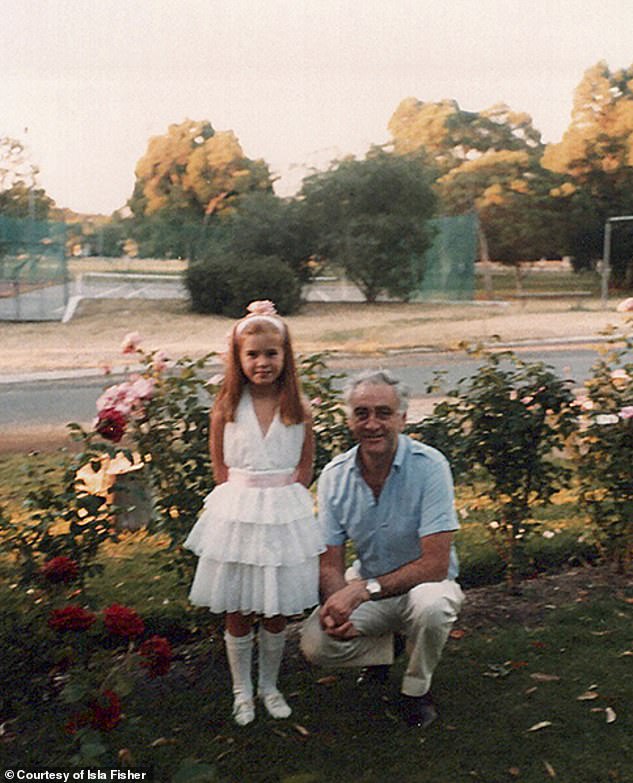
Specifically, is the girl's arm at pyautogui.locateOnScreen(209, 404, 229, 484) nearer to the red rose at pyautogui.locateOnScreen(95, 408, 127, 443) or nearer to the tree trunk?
the red rose at pyautogui.locateOnScreen(95, 408, 127, 443)

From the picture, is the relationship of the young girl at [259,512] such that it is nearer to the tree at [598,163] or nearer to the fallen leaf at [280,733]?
the fallen leaf at [280,733]

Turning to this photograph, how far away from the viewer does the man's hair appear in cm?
259

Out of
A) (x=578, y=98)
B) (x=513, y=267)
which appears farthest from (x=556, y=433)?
(x=578, y=98)

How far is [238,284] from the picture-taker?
4.85 meters

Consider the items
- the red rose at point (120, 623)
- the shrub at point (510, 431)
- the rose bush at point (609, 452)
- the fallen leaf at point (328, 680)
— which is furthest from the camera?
the rose bush at point (609, 452)

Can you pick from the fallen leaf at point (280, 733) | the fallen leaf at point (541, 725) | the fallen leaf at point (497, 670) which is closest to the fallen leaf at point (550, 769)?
the fallen leaf at point (541, 725)

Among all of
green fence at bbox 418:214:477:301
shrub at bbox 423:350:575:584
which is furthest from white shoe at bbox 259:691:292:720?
green fence at bbox 418:214:477:301

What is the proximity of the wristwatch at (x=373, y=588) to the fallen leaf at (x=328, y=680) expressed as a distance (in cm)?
51

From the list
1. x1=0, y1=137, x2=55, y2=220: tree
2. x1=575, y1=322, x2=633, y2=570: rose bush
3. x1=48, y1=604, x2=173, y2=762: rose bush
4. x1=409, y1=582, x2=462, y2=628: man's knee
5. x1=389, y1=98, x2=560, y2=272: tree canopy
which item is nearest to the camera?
x1=48, y1=604, x2=173, y2=762: rose bush

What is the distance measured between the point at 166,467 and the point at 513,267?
2.95 metres

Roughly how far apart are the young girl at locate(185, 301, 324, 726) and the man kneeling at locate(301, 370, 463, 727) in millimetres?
96

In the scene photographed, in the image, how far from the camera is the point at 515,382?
11.8 feet

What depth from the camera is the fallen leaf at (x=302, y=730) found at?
2543mm

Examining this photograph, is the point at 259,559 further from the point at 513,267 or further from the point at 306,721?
the point at 513,267
